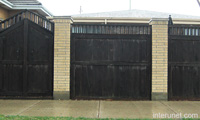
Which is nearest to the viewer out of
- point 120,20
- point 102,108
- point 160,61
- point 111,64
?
point 102,108

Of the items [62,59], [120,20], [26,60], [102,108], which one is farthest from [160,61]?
[26,60]

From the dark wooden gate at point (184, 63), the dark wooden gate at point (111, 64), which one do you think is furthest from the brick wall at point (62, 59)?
the dark wooden gate at point (184, 63)

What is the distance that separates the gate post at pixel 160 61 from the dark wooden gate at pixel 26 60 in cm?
342

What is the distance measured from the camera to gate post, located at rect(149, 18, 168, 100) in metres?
6.67

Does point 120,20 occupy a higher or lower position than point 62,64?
higher

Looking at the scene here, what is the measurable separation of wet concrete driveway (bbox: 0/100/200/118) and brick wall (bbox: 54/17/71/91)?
582 millimetres

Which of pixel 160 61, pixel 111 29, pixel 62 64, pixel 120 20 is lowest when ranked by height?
pixel 62 64

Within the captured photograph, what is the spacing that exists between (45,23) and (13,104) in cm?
301

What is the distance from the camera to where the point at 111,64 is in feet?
22.3

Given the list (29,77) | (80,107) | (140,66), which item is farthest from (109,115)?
(29,77)

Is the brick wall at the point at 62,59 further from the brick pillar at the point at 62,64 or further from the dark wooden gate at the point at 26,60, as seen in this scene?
the dark wooden gate at the point at 26,60

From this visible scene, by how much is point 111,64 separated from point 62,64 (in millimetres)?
1626

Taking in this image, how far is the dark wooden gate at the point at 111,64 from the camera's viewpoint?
22.3ft

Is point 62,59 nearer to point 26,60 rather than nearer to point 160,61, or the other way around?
point 26,60
